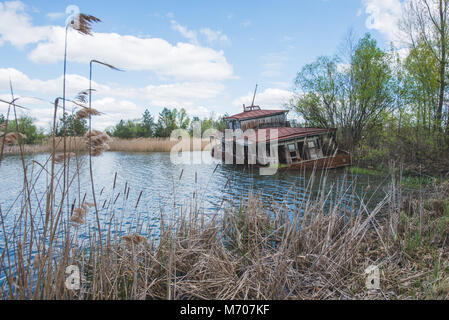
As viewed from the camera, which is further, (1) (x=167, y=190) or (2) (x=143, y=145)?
(2) (x=143, y=145)

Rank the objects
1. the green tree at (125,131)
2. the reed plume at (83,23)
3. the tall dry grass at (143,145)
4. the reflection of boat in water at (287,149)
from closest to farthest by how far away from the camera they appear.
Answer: the reed plume at (83,23) → the reflection of boat in water at (287,149) → the tall dry grass at (143,145) → the green tree at (125,131)

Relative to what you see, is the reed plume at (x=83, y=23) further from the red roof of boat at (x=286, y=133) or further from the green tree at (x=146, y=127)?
the green tree at (x=146, y=127)

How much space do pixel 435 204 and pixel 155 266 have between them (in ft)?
23.3

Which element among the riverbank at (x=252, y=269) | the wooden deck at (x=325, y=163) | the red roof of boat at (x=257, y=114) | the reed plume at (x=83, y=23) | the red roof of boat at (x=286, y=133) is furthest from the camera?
the red roof of boat at (x=257, y=114)

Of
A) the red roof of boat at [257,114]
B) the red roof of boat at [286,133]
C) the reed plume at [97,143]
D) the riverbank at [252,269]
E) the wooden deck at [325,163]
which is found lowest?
the riverbank at [252,269]

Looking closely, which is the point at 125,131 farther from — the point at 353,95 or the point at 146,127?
the point at 353,95

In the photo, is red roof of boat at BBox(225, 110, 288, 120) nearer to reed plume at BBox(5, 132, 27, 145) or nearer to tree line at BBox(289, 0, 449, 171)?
tree line at BBox(289, 0, 449, 171)

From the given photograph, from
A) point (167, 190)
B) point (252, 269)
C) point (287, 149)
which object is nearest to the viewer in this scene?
point (252, 269)

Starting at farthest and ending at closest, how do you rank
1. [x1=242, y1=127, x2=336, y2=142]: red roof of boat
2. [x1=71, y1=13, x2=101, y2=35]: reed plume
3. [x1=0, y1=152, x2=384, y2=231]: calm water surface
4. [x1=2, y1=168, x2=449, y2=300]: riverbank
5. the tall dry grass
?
the tall dry grass → [x1=242, y1=127, x2=336, y2=142]: red roof of boat → [x1=0, y1=152, x2=384, y2=231]: calm water surface → [x1=2, y1=168, x2=449, y2=300]: riverbank → [x1=71, y1=13, x2=101, y2=35]: reed plume

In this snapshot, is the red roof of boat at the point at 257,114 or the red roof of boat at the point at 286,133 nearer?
the red roof of boat at the point at 286,133

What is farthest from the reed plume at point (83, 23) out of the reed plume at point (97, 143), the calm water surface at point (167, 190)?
the calm water surface at point (167, 190)

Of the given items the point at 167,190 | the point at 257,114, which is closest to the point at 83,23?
the point at 167,190

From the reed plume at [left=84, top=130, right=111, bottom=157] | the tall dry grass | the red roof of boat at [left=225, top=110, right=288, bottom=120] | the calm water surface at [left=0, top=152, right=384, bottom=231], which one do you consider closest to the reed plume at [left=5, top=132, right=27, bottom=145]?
the reed plume at [left=84, top=130, right=111, bottom=157]
